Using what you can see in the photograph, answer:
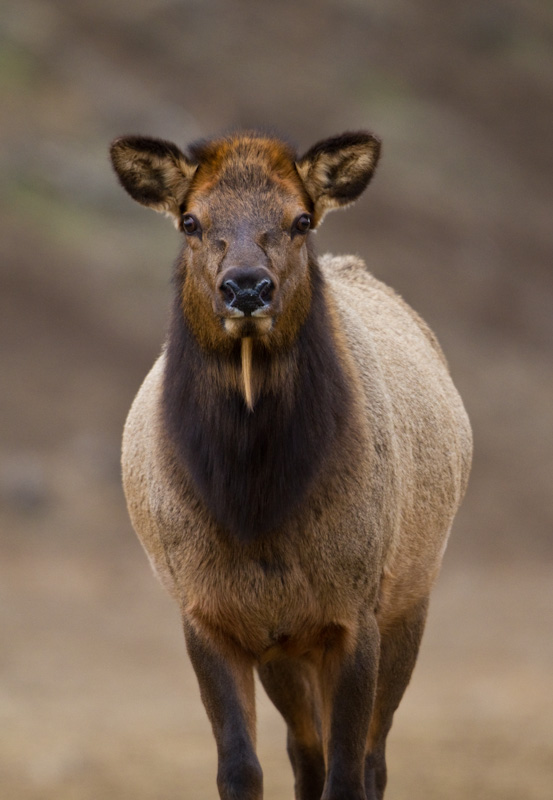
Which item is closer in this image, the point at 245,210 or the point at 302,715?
the point at 245,210

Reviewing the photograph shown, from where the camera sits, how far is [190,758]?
14.0m

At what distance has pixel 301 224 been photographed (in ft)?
22.7

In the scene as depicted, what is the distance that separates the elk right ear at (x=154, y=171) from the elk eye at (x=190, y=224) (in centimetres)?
27

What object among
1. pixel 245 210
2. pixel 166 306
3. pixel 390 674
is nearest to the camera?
pixel 245 210

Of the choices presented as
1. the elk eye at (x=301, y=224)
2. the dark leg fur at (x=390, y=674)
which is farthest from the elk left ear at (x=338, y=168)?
the dark leg fur at (x=390, y=674)

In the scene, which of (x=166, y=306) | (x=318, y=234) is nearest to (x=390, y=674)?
(x=166, y=306)

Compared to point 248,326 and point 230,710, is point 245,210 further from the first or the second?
point 230,710

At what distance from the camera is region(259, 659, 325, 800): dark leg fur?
8445 millimetres

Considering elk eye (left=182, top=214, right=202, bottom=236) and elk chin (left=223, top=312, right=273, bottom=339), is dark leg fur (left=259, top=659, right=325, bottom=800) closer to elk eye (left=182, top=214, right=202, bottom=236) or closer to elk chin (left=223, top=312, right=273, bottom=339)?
elk chin (left=223, top=312, right=273, bottom=339)

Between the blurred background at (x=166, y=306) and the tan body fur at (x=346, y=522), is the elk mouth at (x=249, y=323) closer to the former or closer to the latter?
the tan body fur at (x=346, y=522)

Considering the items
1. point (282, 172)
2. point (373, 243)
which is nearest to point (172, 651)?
point (282, 172)

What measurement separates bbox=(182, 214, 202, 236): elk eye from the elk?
0.03 ft

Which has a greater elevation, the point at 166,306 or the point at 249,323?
the point at 166,306

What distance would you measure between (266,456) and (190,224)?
124 cm
